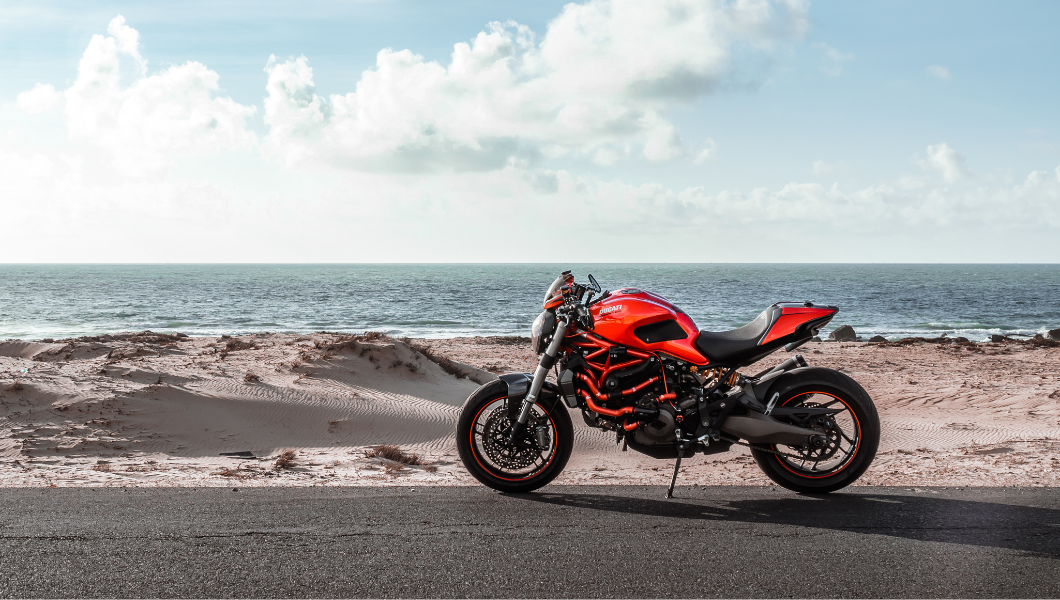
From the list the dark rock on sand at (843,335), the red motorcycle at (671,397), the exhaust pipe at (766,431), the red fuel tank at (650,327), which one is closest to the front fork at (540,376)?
the red motorcycle at (671,397)

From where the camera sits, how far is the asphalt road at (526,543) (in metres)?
3.67

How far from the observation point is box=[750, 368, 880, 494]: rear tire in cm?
530

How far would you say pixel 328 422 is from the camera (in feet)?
34.5

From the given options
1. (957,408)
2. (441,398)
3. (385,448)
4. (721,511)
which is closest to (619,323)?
(721,511)

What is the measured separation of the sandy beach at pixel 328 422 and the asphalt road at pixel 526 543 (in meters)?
0.88

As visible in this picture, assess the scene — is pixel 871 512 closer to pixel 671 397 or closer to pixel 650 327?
pixel 671 397

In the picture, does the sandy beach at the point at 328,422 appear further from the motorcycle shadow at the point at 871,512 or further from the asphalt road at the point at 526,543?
the asphalt road at the point at 526,543

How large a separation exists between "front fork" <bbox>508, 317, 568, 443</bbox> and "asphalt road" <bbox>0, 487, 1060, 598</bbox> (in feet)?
1.78

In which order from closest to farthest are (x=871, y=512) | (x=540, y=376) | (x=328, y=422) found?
(x=871, y=512)
(x=540, y=376)
(x=328, y=422)

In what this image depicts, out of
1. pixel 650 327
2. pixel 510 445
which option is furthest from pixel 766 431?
pixel 510 445

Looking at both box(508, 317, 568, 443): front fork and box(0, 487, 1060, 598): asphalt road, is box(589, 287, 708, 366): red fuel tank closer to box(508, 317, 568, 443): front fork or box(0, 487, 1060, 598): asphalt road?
box(508, 317, 568, 443): front fork

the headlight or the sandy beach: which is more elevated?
the headlight

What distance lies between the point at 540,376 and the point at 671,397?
102 cm

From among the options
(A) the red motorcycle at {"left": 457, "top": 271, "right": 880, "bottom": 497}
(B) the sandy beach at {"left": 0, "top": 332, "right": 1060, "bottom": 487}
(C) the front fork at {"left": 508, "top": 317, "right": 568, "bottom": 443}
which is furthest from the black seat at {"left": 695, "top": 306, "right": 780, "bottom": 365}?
(B) the sandy beach at {"left": 0, "top": 332, "right": 1060, "bottom": 487}
